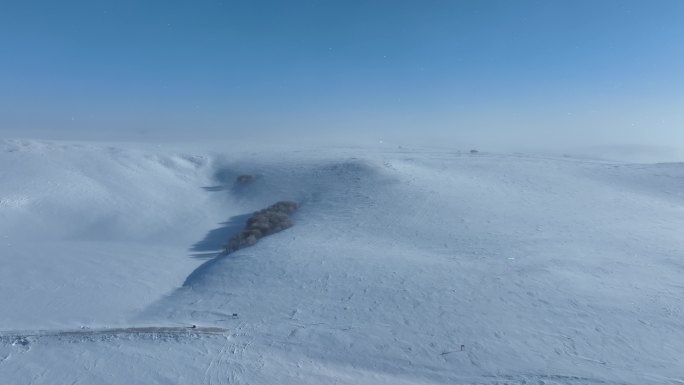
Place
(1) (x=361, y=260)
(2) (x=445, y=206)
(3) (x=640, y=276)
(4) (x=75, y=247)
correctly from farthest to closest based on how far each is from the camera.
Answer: (2) (x=445, y=206)
(4) (x=75, y=247)
(1) (x=361, y=260)
(3) (x=640, y=276)

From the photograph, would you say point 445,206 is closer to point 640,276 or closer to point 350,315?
point 640,276

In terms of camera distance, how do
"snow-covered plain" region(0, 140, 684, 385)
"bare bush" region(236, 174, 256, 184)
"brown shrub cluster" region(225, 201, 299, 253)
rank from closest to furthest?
"snow-covered plain" region(0, 140, 684, 385) → "brown shrub cluster" region(225, 201, 299, 253) → "bare bush" region(236, 174, 256, 184)

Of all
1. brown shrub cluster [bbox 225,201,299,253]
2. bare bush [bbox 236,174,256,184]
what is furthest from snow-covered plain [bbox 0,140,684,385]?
bare bush [bbox 236,174,256,184]

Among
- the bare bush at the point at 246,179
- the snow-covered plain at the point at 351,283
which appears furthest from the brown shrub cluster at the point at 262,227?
the bare bush at the point at 246,179

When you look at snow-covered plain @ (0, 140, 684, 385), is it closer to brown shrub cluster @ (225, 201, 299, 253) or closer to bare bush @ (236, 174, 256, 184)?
brown shrub cluster @ (225, 201, 299, 253)

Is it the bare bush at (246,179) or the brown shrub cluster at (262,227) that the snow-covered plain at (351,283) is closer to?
the brown shrub cluster at (262,227)

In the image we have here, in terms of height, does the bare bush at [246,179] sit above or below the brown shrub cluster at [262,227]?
above

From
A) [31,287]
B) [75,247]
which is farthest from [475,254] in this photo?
[75,247]
